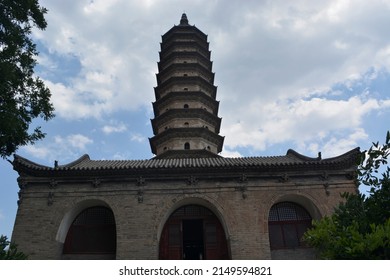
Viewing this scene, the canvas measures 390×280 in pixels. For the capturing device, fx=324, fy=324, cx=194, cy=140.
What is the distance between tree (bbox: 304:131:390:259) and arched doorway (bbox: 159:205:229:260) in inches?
296

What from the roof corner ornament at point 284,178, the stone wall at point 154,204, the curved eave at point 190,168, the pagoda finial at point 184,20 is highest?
the pagoda finial at point 184,20

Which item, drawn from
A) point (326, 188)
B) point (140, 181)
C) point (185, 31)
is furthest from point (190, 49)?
point (326, 188)

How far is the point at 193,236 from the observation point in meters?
14.1

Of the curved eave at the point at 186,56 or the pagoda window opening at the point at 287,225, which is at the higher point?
the curved eave at the point at 186,56

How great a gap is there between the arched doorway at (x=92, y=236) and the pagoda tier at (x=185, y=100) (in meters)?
6.26

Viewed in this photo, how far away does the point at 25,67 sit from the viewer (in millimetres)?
9055

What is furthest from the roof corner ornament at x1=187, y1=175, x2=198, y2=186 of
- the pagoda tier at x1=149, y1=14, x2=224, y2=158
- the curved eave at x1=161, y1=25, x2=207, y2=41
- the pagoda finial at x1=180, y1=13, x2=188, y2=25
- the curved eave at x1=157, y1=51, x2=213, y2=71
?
the pagoda finial at x1=180, y1=13, x2=188, y2=25

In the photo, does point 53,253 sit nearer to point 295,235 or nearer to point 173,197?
point 173,197

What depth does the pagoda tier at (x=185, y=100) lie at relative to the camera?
19969mm

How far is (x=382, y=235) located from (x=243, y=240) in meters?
7.87

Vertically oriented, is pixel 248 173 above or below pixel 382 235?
above

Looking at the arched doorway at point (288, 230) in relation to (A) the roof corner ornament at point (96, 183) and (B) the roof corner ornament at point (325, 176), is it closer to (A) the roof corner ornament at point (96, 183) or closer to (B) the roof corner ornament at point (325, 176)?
(B) the roof corner ornament at point (325, 176)

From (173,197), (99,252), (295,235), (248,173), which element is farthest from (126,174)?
(295,235)

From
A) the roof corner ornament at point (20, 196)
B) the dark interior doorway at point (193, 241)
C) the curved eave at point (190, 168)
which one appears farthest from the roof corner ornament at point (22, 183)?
the dark interior doorway at point (193, 241)
